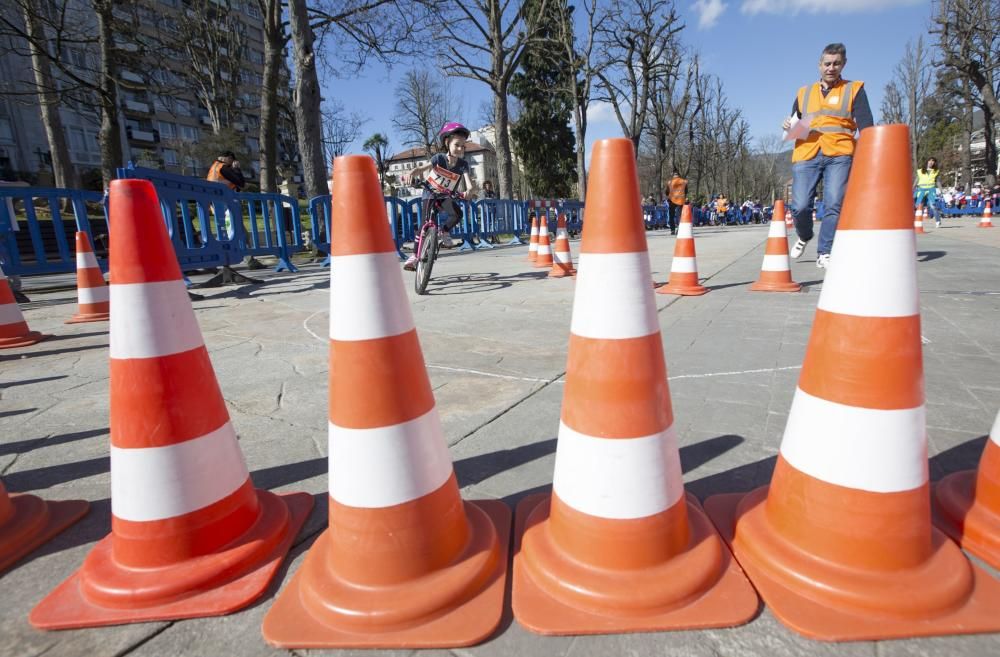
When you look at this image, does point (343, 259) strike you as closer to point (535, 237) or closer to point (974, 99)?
point (535, 237)

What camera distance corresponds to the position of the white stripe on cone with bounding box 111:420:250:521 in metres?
1.38

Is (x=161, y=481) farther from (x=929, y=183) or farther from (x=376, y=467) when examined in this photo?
(x=929, y=183)

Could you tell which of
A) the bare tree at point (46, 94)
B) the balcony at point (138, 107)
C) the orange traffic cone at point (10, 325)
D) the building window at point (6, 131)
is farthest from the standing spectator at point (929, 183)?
the balcony at point (138, 107)

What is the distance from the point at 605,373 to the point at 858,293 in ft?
2.07

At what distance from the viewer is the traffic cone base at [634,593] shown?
3.78ft

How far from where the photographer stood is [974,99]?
33219 mm

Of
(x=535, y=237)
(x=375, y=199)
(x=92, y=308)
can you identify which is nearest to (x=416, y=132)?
(x=535, y=237)

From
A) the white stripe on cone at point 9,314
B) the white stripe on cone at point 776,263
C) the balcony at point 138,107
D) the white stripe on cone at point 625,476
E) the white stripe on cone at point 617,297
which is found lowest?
the white stripe on cone at point 625,476

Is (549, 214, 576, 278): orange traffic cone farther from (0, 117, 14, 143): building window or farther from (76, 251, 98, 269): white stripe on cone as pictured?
(0, 117, 14, 143): building window

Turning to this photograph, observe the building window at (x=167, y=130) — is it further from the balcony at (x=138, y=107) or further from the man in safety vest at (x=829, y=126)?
the man in safety vest at (x=829, y=126)

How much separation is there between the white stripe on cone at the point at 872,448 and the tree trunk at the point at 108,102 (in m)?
18.7

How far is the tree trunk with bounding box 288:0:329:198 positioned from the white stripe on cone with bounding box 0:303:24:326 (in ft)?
28.2

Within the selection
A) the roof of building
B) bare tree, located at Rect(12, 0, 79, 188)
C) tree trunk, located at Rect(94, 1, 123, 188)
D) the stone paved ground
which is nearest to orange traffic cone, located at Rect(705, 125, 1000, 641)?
the stone paved ground

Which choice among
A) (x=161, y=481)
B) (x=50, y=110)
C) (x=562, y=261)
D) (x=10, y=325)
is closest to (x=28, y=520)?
(x=161, y=481)
